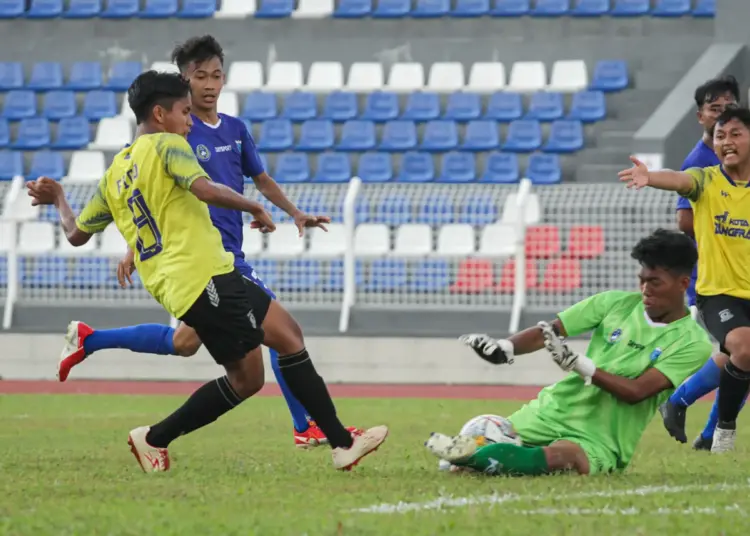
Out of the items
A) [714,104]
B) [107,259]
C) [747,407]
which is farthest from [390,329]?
[714,104]

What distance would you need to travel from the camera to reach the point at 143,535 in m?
4.51

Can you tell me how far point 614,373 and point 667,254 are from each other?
0.55 m

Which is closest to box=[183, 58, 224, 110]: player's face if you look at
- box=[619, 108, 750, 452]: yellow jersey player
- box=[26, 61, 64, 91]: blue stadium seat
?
box=[619, 108, 750, 452]: yellow jersey player

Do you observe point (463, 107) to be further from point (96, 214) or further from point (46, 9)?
point (96, 214)

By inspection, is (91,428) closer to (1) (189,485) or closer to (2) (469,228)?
(1) (189,485)

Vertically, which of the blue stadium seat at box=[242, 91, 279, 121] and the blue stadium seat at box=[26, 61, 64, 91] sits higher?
the blue stadium seat at box=[26, 61, 64, 91]

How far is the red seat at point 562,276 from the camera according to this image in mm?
14359

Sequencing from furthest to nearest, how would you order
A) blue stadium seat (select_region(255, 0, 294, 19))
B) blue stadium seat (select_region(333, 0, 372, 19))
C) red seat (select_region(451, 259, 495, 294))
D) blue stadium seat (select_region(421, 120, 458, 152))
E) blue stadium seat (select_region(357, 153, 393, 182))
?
blue stadium seat (select_region(255, 0, 294, 19)) < blue stadium seat (select_region(333, 0, 372, 19)) < blue stadium seat (select_region(421, 120, 458, 152)) < blue stadium seat (select_region(357, 153, 393, 182)) < red seat (select_region(451, 259, 495, 294))

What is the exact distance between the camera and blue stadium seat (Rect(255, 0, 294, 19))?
2188 cm

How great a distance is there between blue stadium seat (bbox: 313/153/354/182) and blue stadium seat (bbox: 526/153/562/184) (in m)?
2.30

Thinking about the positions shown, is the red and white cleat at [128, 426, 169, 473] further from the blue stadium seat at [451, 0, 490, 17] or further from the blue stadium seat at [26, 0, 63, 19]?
the blue stadium seat at [26, 0, 63, 19]

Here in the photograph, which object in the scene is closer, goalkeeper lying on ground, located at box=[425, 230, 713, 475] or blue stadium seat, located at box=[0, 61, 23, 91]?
goalkeeper lying on ground, located at box=[425, 230, 713, 475]

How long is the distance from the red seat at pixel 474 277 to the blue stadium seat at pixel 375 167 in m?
4.21

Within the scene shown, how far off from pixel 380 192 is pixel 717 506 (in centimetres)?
993
